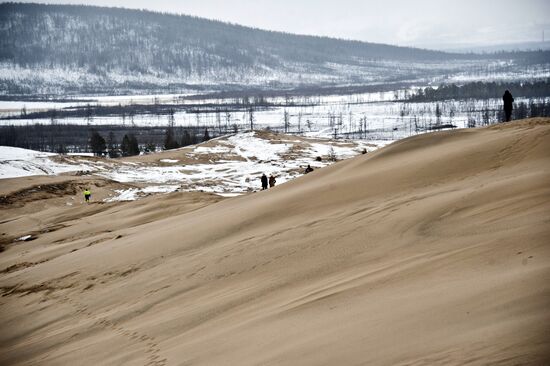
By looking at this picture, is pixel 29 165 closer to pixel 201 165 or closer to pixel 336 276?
pixel 201 165

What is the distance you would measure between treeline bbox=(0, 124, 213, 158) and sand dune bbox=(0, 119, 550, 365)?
5850 centimetres

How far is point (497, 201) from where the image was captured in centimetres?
855

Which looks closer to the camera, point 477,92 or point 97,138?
point 97,138

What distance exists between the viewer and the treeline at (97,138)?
7287cm

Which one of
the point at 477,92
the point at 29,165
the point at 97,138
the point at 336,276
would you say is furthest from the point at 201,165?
the point at 477,92

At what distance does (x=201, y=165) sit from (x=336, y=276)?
39.6 meters

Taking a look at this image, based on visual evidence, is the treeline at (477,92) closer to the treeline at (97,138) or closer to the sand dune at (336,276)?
the treeline at (97,138)

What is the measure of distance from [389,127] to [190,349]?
106 metres

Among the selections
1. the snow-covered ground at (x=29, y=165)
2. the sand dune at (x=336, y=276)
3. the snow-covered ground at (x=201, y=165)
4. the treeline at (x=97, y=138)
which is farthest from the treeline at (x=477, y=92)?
the sand dune at (x=336, y=276)

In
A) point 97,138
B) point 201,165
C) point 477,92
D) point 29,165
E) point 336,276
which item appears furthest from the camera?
point 477,92

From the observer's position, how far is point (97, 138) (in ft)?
227

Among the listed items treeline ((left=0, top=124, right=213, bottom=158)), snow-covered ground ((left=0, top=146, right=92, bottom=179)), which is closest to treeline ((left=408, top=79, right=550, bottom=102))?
treeline ((left=0, top=124, right=213, bottom=158))

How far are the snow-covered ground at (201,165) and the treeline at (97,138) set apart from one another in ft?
60.5

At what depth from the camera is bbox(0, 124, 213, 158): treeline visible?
72869mm
